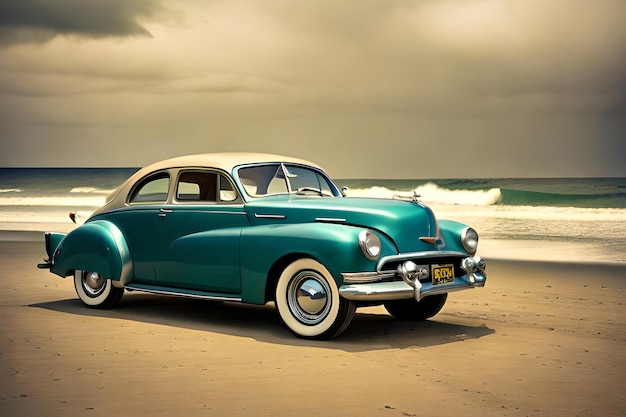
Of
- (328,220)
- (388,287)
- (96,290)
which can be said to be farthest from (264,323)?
(96,290)

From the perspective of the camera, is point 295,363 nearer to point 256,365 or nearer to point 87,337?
point 256,365

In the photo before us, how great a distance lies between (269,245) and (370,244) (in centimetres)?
98

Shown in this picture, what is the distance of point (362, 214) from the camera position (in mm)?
7691

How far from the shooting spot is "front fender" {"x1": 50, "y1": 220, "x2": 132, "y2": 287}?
29.6 ft

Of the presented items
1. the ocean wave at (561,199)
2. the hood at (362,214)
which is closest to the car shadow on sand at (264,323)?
the hood at (362,214)

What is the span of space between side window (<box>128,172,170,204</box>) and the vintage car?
0.04 feet

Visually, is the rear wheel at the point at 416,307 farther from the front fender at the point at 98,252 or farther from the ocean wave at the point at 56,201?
the ocean wave at the point at 56,201

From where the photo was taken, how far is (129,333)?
8.02 meters

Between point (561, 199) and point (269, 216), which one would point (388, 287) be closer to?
point (269, 216)

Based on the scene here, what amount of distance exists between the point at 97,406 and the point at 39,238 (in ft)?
51.8

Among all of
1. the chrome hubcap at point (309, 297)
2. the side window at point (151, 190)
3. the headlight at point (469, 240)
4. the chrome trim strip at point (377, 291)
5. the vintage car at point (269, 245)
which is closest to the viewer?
the chrome trim strip at point (377, 291)

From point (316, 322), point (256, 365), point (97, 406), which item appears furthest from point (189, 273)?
point (97, 406)

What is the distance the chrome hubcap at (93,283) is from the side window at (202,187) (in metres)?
1.36

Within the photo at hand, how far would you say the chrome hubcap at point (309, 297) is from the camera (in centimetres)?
757
